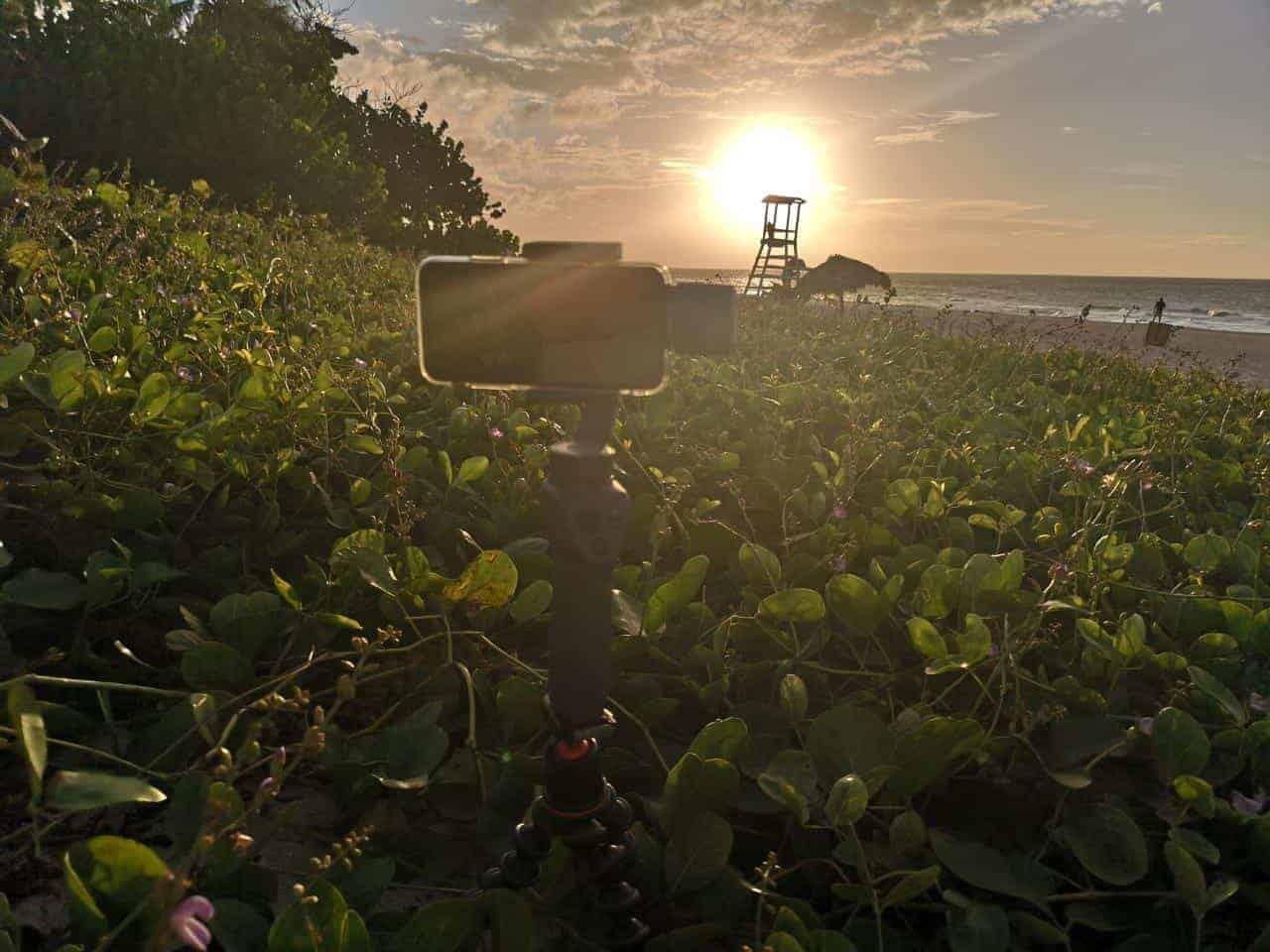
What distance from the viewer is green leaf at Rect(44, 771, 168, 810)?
0.77m

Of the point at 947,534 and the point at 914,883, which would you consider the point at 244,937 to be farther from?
the point at 947,534

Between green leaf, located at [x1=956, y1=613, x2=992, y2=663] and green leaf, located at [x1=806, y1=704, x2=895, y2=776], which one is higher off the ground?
green leaf, located at [x1=956, y1=613, x2=992, y2=663]

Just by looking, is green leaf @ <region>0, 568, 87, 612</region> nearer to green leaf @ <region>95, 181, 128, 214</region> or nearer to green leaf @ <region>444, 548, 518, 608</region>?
green leaf @ <region>444, 548, 518, 608</region>

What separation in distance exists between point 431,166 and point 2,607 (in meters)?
27.0

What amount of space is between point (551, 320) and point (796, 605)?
36.2 inches

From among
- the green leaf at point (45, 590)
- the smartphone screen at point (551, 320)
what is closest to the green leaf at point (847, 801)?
the smartphone screen at point (551, 320)

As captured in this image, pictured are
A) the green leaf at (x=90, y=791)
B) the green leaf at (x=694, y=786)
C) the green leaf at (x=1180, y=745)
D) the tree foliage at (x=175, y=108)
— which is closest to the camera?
the green leaf at (x=90, y=791)

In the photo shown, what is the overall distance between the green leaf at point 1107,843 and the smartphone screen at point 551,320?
3.38 feet

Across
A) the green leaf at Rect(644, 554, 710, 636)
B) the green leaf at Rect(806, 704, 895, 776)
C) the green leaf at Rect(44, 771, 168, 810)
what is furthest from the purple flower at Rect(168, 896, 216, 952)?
the green leaf at Rect(644, 554, 710, 636)

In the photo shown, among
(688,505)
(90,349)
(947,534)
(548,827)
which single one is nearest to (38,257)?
(90,349)

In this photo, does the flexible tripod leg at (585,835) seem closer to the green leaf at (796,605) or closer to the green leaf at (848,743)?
the green leaf at (848,743)

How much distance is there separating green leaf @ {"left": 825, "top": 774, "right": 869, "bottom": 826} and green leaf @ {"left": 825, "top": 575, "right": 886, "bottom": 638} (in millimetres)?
578

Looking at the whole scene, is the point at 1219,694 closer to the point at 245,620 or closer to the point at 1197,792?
the point at 1197,792

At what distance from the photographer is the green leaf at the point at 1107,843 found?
1.24 metres
